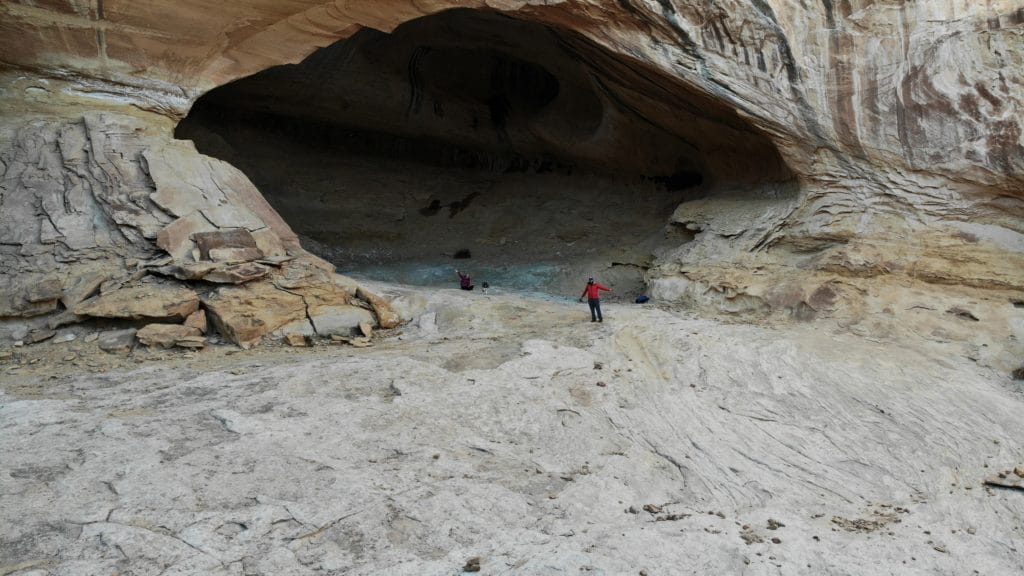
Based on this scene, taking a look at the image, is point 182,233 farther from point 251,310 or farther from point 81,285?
point 251,310

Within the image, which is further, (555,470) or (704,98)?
A: (704,98)

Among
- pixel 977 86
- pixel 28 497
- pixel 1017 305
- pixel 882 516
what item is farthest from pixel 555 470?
pixel 977 86

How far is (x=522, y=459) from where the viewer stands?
3.69 meters

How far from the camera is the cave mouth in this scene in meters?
8.73

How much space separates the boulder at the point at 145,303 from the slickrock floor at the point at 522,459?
47 centimetres

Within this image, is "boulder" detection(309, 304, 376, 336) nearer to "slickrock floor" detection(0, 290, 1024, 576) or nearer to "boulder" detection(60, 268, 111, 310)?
"slickrock floor" detection(0, 290, 1024, 576)

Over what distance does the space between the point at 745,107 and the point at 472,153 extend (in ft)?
18.6

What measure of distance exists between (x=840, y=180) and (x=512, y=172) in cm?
582

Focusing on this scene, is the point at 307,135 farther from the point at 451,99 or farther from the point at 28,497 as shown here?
the point at 28,497

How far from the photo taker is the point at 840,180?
22.4 ft

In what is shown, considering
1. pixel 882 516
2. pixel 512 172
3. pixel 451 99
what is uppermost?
pixel 451 99

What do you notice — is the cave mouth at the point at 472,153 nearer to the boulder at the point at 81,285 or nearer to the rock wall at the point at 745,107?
the rock wall at the point at 745,107

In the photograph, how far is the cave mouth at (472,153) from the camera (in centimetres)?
873

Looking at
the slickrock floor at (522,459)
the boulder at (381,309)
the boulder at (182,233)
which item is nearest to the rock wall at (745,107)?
the boulder at (182,233)
